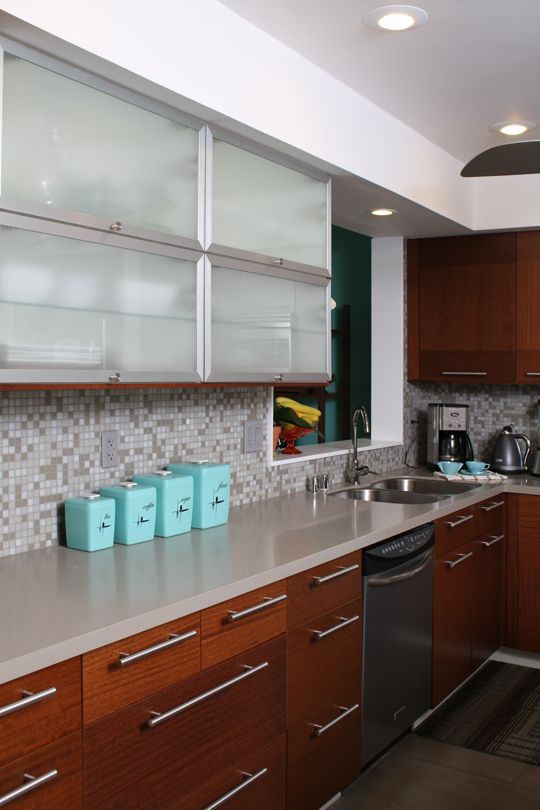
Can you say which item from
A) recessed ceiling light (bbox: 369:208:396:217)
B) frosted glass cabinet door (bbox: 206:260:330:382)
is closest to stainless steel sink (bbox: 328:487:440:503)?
frosted glass cabinet door (bbox: 206:260:330:382)

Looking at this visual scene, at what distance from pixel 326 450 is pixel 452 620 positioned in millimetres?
937

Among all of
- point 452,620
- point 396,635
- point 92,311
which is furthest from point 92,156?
point 452,620

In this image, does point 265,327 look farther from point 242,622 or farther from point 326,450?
point 326,450

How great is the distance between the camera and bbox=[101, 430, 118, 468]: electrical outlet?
100 inches

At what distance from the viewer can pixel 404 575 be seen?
298cm

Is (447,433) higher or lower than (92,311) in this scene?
lower

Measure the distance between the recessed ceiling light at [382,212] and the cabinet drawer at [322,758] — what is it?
214cm

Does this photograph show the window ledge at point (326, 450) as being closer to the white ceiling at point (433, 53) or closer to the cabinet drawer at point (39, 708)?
the white ceiling at point (433, 53)

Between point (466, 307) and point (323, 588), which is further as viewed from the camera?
point (466, 307)

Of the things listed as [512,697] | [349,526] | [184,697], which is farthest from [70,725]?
[512,697]

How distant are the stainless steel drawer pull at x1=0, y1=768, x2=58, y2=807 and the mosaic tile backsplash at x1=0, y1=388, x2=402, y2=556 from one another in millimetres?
788

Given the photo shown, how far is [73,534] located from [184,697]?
2.08ft

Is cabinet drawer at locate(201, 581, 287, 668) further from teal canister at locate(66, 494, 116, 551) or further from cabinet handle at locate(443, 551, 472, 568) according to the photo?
cabinet handle at locate(443, 551, 472, 568)

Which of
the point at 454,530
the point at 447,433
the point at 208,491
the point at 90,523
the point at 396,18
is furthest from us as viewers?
the point at 447,433
